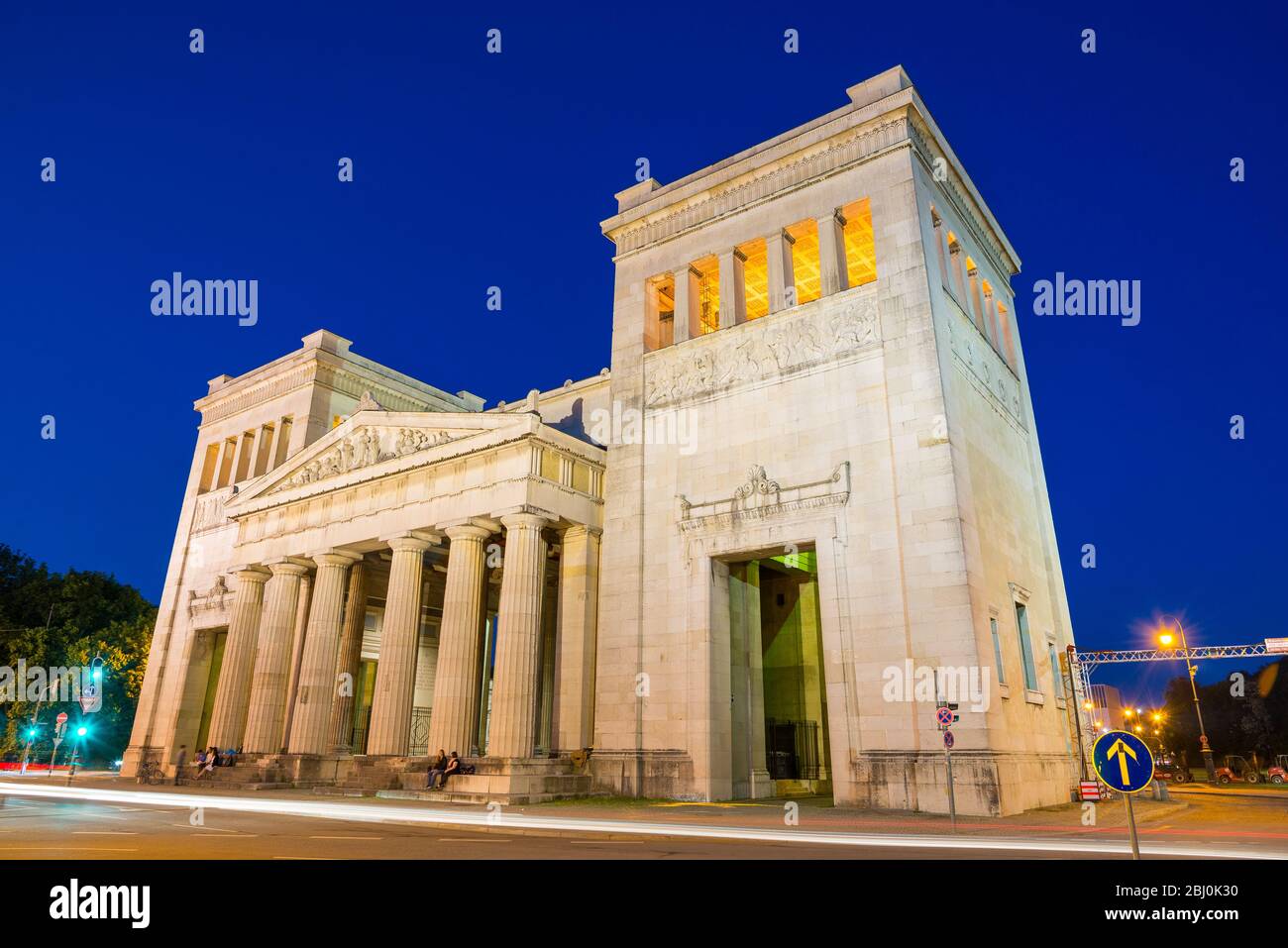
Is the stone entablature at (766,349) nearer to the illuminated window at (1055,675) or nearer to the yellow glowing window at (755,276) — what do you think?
the yellow glowing window at (755,276)

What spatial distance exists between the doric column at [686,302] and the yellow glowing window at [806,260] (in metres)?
4.67

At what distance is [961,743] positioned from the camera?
2430cm

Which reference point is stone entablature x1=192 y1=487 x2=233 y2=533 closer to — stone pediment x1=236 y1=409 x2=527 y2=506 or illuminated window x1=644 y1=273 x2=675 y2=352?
stone pediment x1=236 y1=409 x2=527 y2=506

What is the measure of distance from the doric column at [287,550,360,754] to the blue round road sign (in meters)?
33.9

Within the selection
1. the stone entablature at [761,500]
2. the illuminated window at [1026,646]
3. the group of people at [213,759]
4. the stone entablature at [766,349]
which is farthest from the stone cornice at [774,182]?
the group of people at [213,759]

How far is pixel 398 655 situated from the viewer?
112 feet

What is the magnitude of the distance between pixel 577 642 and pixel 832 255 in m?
18.6

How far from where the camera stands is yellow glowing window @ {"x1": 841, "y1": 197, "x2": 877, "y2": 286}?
33.2 m

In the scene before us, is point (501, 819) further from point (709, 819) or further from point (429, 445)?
point (429, 445)

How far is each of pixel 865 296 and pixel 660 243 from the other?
1132 centimetres

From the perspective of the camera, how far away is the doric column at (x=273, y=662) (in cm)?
3819

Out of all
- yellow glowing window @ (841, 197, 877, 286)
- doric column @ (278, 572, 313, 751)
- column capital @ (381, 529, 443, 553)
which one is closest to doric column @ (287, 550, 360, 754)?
doric column @ (278, 572, 313, 751)
